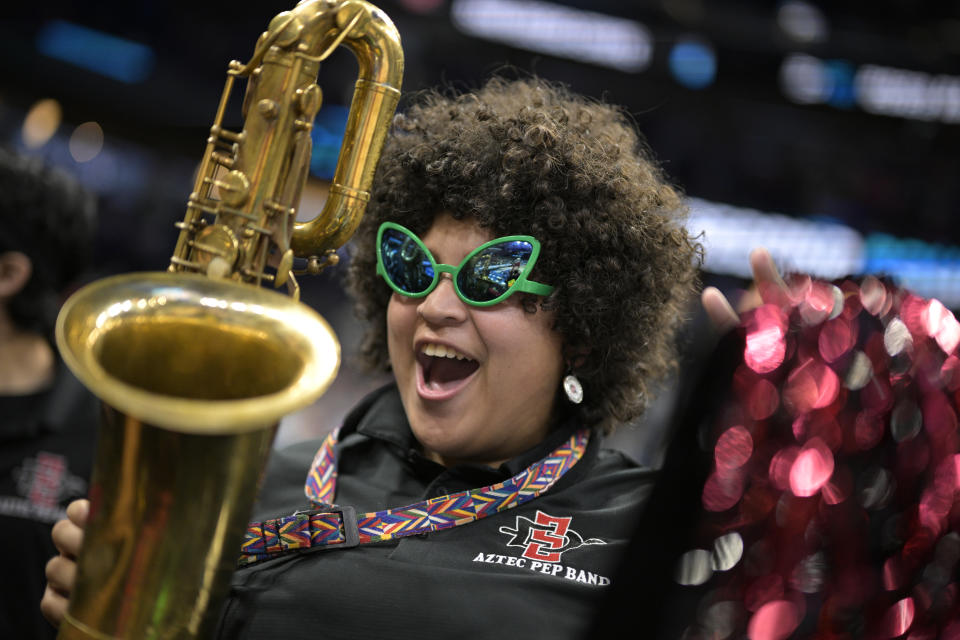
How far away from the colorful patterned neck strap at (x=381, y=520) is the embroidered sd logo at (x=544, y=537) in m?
0.06

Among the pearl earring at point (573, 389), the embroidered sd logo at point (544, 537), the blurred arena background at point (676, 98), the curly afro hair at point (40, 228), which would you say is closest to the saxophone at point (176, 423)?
the embroidered sd logo at point (544, 537)

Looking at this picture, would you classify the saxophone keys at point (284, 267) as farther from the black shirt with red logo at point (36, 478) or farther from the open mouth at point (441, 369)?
the black shirt with red logo at point (36, 478)

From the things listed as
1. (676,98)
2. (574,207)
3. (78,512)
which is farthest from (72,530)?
(676,98)

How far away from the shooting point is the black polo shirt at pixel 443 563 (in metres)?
2.05

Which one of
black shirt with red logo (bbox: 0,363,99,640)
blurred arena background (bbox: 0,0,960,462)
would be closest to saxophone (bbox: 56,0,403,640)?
black shirt with red logo (bbox: 0,363,99,640)

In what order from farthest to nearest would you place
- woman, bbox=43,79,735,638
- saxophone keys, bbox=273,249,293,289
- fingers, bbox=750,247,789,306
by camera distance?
saxophone keys, bbox=273,249,293,289 → woman, bbox=43,79,735,638 → fingers, bbox=750,247,789,306

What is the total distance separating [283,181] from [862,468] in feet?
4.98

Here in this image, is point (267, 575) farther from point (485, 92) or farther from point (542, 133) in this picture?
point (485, 92)

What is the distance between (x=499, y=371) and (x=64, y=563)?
1.19 metres

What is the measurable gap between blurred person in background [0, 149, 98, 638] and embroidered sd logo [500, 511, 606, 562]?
195 cm

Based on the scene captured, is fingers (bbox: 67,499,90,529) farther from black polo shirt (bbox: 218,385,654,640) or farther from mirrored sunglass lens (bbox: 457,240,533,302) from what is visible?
mirrored sunglass lens (bbox: 457,240,533,302)

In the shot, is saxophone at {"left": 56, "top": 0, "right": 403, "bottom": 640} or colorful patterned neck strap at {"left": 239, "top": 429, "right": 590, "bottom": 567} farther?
colorful patterned neck strap at {"left": 239, "top": 429, "right": 590, "bottom": 567}

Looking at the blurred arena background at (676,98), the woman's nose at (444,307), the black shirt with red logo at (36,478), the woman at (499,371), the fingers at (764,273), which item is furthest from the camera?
the blurred arena background at (676,98)

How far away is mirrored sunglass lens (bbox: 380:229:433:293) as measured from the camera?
247cm
